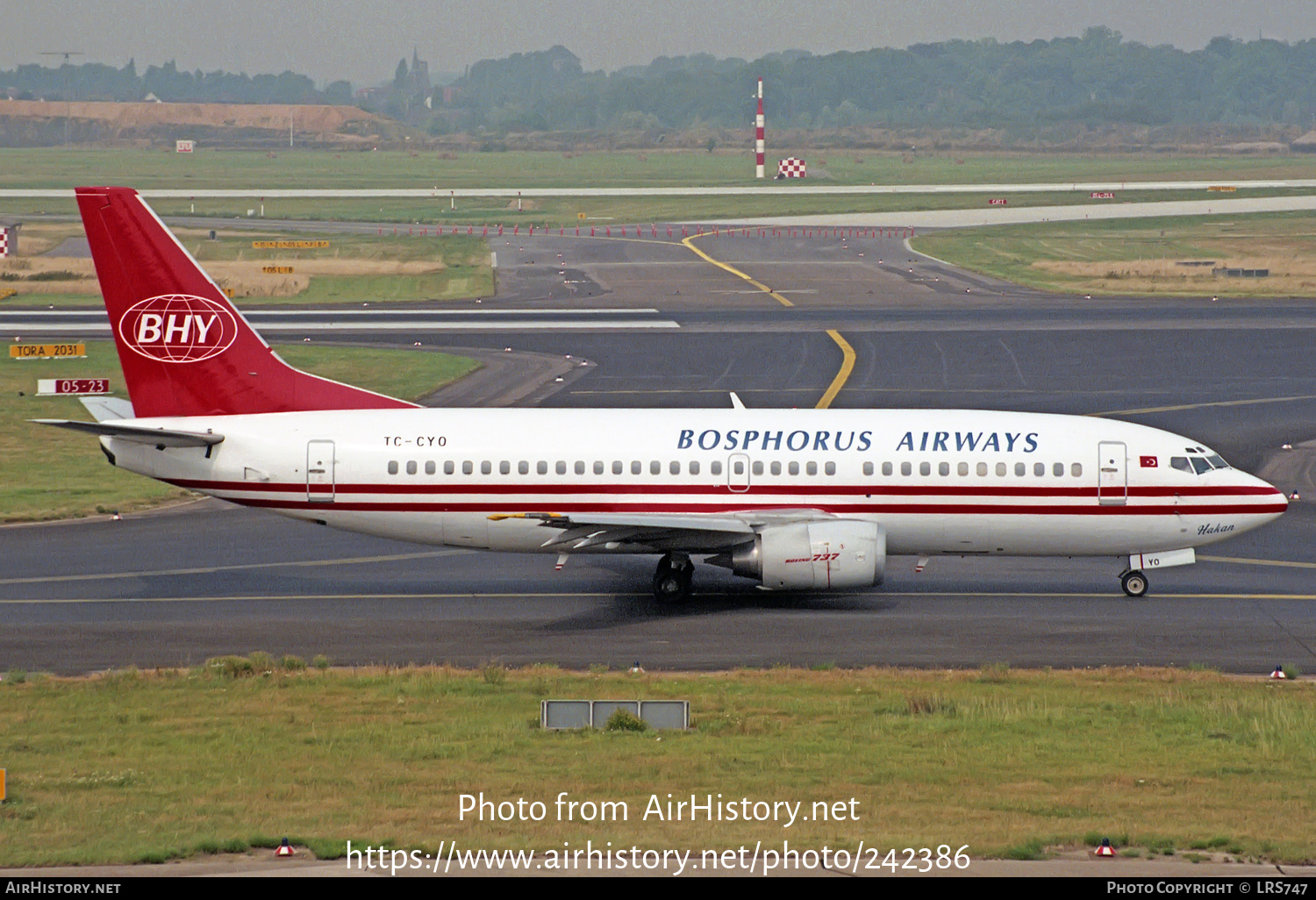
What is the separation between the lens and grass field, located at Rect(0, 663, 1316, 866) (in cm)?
1781

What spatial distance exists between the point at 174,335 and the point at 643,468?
36.5ft

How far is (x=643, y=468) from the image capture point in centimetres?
3359

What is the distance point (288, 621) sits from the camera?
3212cm

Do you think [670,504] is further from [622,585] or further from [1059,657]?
[1059,657]

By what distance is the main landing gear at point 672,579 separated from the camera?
110ft

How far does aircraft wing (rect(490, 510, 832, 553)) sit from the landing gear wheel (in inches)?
284

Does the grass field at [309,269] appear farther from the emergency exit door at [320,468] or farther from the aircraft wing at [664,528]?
the aircraft wing at [664,528]

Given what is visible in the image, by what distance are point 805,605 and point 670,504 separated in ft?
12.5

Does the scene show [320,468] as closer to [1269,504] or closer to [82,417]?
[1269,504]

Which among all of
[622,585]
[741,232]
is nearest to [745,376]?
[622,585]

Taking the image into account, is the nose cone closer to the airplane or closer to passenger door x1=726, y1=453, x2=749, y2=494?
the airplane

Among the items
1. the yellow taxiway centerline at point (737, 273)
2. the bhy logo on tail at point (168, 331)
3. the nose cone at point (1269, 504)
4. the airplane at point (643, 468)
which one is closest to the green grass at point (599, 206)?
the yellow taxiway centerline at point (737, 273)

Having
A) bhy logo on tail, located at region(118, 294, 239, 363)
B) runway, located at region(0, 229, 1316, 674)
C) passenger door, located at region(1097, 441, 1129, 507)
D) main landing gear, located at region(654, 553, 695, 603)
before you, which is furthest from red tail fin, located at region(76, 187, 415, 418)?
passenger door, located at region(1097, 441, 1129, 507)

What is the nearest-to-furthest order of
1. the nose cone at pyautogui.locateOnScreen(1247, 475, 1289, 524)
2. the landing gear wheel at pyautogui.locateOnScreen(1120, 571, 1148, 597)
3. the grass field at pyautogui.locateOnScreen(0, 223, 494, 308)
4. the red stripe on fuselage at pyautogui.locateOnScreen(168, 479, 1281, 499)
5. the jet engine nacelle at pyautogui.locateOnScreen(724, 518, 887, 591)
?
1. the jet engine nacelle at pyautogui.locateOnScreen(724, 518, 887, 591)
2. the red stripe on fuselage at pyautogui.locateOnScreen(168, 479, 1281, 499)
3. the nose cone at pyautogui.locateOnScreen(1247, 475, 1289, 524)
4. the landing gear wheel at pyautogui.locateOnScreen(1120, 571, 1148, 597)
5. the grass field at pyautogui.locateOnScreen(0, 223, 494, 308)
